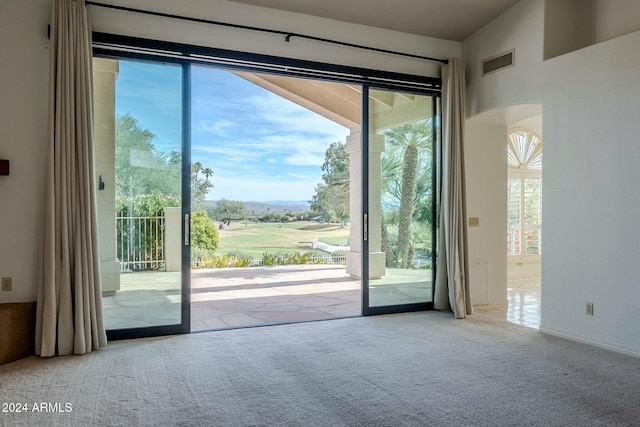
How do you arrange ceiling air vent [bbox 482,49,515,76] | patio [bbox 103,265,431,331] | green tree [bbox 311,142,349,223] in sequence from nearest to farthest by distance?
patio [bbox 103,265,431,331] → ceiling air vent [bbox 482,49,515,76] → green tree [bbox 311,142,349,223]

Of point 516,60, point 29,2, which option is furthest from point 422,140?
point 29,2

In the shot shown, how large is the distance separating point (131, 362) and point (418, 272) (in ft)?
11.1

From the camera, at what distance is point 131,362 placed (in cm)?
369

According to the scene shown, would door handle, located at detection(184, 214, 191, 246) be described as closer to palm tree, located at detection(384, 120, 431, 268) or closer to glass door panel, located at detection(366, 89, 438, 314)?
glass door panel, located at detection(366, 89, 438, 314)

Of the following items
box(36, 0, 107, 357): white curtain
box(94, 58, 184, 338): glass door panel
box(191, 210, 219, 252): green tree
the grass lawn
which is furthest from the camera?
the grass lawn

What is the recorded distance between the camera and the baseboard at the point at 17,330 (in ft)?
12.0

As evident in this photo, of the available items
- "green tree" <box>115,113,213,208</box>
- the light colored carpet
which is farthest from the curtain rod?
the light colored carpet

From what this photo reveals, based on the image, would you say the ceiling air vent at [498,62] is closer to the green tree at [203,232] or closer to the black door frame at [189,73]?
the black door frame at [189,73]

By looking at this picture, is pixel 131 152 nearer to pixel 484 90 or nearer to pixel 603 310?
pixel 484 90

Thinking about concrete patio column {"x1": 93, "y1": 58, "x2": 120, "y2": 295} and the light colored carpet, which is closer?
the light colored carpet

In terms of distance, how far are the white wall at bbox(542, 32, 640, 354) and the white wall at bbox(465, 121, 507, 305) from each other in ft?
3.85

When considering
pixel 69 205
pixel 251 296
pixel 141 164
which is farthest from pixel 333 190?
pixel 69 205

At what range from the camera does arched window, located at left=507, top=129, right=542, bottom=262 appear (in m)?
8.77

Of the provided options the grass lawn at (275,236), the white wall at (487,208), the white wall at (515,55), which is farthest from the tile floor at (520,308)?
the grass lawn at (275,236)
